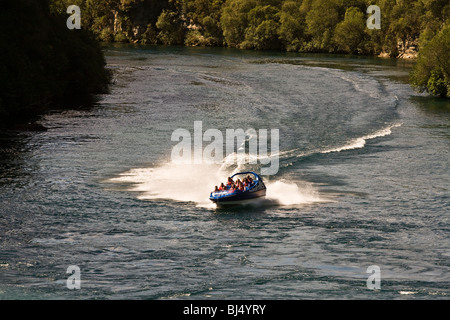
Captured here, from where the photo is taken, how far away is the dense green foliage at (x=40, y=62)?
77062mm

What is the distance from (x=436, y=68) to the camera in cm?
10000

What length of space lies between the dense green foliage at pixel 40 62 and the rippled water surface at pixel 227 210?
4363 mm

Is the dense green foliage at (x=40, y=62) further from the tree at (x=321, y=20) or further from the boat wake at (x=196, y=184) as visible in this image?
the tree at (x=321, y=20)

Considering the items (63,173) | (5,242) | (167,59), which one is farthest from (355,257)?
(167,59)

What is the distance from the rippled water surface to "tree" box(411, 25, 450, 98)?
985 centimetres

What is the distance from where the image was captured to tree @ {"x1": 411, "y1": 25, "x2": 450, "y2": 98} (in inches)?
3930

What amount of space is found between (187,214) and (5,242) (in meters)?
12.5

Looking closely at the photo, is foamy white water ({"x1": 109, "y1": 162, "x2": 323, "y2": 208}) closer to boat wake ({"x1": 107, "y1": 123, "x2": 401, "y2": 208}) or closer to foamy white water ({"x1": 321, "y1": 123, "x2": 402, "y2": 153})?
boat wake ({"x1": 107, "y1": 123, "x2": 401, "y2": 208})

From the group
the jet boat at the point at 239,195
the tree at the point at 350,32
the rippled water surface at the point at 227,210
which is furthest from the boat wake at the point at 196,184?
the tree at the point at 350,32

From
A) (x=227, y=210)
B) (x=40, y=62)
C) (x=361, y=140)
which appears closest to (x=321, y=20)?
(x=40, y=62)

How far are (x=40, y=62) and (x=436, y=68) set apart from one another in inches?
2172

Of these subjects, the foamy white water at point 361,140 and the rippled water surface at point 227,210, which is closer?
the rippled water surface at point 227,210
